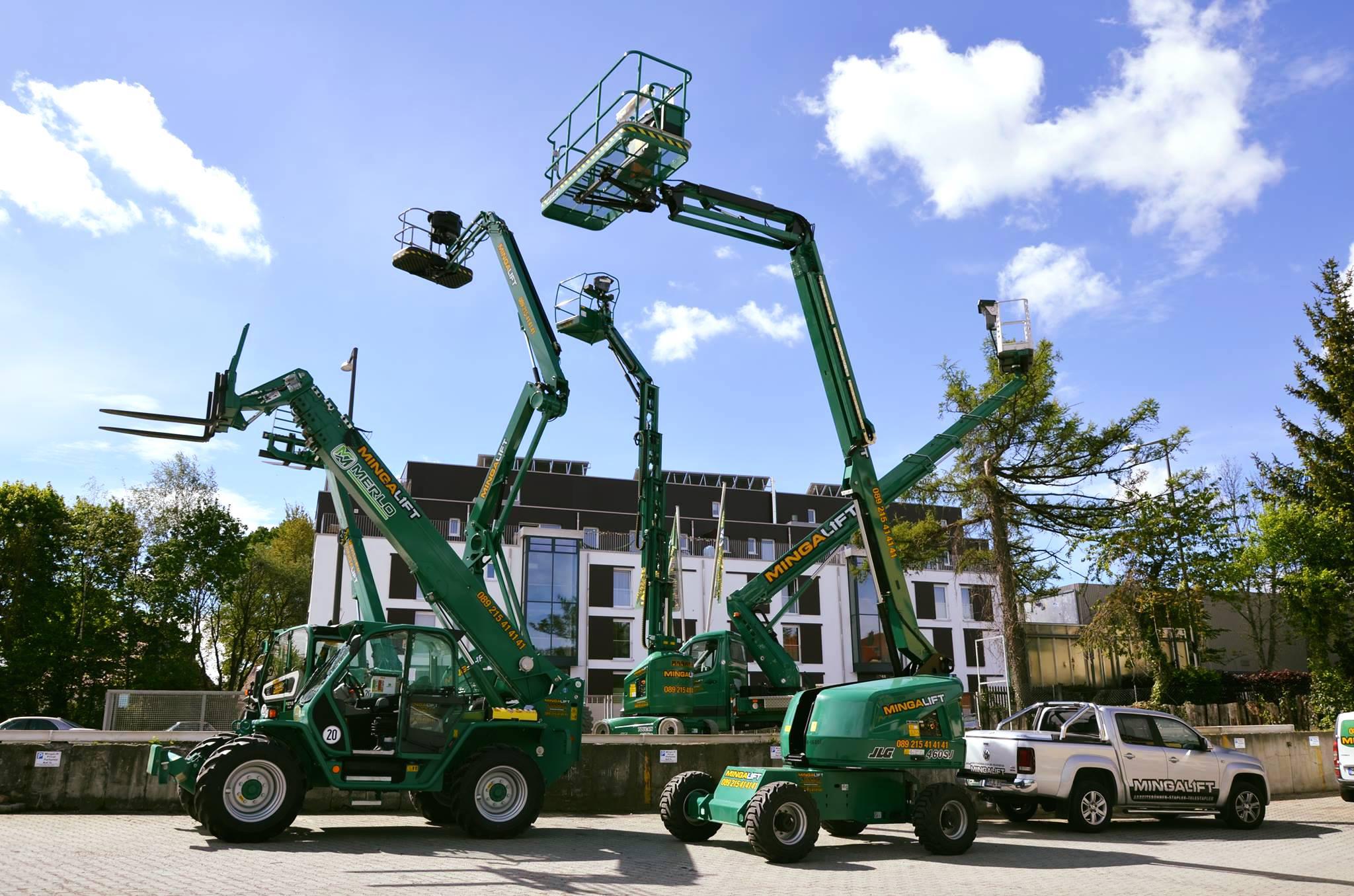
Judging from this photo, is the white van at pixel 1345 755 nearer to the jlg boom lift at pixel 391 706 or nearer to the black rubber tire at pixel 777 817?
the black rubber tire at pixel 777 817

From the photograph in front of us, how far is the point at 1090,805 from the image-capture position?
14.5m

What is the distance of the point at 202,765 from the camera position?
10953 mm

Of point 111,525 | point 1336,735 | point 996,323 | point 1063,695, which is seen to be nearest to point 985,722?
point 1063,695

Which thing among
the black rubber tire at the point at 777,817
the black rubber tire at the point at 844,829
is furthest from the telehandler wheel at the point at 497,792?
the black rubber tire at the point at 844,829

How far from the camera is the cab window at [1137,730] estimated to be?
49.3 feet

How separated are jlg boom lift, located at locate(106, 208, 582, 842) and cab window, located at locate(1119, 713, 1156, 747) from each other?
8053 millimetres

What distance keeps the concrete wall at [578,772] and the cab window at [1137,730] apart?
9.23 feet

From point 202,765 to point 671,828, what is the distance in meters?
5.35

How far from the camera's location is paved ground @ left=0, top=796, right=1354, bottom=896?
8695 mm

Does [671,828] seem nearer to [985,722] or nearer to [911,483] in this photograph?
[911,483]

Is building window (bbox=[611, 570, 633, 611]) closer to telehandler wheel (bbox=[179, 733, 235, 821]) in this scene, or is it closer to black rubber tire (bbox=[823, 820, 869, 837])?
black rubber tire (bbox=[823, 820, 869, 837])

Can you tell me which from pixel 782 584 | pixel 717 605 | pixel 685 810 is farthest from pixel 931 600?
pixel 685 810

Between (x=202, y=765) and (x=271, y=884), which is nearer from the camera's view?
(x=271, y=884)

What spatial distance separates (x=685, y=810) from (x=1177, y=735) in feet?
26.9
